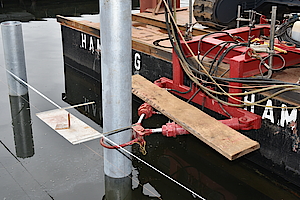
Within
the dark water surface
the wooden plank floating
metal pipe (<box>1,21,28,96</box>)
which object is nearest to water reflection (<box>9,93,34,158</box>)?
the dark water surface

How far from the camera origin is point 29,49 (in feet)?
32.9

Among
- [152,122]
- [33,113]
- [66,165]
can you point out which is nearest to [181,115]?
[66,165]

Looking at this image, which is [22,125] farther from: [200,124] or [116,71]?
[200,124]

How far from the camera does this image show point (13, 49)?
6293mm

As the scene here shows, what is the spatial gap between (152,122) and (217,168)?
5.24 ft

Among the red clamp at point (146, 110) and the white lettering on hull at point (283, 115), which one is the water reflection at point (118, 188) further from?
the white lettering on hull at point (283, 115)

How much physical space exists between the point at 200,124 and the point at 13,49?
11.3 ft

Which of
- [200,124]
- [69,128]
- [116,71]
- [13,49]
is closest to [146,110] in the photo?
[200,124]

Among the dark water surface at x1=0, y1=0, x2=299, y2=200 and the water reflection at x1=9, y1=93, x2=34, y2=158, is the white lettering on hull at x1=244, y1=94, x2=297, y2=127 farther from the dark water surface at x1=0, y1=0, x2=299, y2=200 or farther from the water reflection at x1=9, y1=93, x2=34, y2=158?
the water reflection at x1=9, y1=93, x2=34, y2=158

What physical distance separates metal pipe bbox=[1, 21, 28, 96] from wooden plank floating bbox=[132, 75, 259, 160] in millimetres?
2191

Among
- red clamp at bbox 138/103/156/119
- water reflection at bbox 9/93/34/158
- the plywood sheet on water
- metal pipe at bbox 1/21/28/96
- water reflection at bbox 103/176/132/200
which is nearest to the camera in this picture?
the plywood sheet on water

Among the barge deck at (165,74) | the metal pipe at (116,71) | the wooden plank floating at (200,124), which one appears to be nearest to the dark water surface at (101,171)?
the barge deck at (165,74)

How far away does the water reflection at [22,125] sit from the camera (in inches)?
205

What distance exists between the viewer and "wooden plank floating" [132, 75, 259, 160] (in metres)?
3.87
